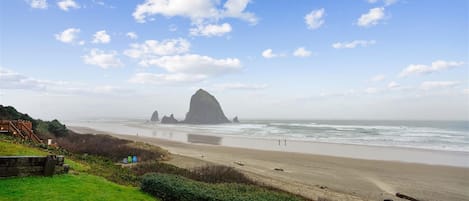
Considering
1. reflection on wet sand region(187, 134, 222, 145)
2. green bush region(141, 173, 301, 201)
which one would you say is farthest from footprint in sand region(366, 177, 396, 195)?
reflection on wet sand region(187, 134, 222, 145)

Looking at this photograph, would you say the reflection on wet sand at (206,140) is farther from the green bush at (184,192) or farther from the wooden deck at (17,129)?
the green bush at (184,192)

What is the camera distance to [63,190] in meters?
7.80

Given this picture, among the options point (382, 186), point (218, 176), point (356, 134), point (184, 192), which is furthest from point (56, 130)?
point (356, 134)

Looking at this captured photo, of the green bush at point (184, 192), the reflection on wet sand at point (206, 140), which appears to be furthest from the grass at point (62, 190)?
the reflection on wet sand at point (206, 140)

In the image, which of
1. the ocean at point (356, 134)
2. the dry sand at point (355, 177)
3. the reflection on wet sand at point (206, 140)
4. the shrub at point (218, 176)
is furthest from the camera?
the reflection on wet sand at point (206, 140)

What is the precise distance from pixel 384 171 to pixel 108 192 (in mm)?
19630

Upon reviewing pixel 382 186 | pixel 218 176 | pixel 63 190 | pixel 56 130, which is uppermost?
pixel 56 130

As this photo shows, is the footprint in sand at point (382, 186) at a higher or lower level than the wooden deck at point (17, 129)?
lower

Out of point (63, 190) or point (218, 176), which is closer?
point (63, 190)

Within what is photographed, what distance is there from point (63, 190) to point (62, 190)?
0.07 ft

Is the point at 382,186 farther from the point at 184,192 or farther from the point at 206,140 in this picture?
the point at 206,140

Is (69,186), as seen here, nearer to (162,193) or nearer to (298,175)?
(162,193)

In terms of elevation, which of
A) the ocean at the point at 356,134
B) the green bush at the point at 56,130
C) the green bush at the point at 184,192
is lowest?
the ocean at the point at 356,134

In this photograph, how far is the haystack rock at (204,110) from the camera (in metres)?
158
